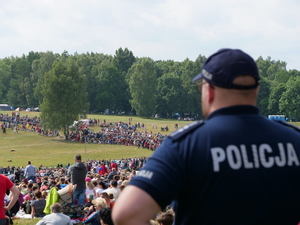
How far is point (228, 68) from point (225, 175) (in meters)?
0.51

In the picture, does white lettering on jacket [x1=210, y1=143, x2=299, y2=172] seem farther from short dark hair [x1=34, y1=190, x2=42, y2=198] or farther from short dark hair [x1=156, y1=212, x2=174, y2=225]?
short dark hair [x1=34, y1=190, x2=42, y2=198]

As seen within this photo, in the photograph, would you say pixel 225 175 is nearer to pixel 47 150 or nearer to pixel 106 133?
pixel 47 150

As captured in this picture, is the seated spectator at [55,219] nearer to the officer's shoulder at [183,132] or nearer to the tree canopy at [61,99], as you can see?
the officer's shoulder at [183,132]

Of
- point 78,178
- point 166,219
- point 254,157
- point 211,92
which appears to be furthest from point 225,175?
point 78,178

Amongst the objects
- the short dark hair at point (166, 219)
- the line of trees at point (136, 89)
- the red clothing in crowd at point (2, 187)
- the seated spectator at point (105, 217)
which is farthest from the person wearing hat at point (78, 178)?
the line of trees at point (136, 89)

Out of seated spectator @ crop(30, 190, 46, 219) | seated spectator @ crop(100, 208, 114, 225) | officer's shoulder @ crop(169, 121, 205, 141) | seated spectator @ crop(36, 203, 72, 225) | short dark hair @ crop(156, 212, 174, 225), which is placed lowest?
seated spectator @ crop(30, 190, 46, 219)

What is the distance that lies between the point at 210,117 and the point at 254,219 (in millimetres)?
522

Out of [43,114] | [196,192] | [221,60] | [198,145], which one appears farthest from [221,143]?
[43,114]

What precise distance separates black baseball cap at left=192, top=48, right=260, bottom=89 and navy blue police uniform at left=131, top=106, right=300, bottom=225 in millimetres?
A: 138

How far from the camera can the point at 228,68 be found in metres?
2.34

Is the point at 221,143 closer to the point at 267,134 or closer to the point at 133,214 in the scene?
the point at 267,134

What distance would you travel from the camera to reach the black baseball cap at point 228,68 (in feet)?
7.65

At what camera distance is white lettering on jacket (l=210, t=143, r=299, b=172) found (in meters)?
2.22

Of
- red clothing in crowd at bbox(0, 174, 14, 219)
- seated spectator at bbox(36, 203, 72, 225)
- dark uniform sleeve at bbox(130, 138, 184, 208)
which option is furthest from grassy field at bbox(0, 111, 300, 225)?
dark uniform sleeve at bbox(130, 138, 184, 208)
